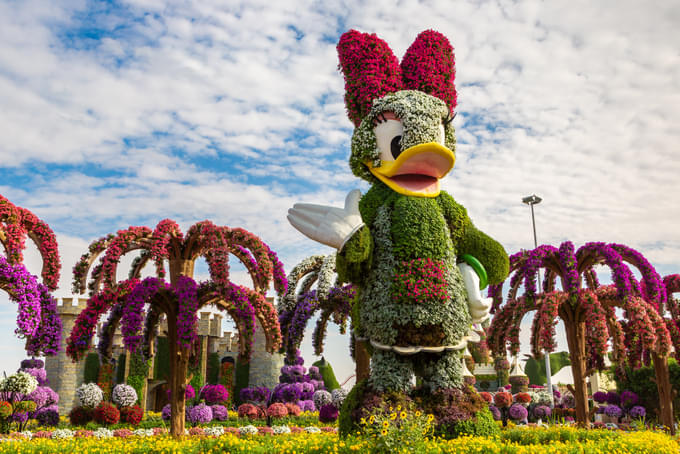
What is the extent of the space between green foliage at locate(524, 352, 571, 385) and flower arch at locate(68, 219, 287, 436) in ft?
83.3

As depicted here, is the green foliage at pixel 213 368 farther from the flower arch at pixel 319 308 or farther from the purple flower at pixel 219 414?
the flower arch at pixel 319 308

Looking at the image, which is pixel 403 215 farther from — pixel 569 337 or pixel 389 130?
pixel 569 337

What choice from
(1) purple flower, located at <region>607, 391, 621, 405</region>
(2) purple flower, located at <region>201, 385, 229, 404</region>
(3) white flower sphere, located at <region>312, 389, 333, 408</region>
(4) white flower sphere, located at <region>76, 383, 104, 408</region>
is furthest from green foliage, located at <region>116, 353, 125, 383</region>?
(1) purple flower, located at <region>607, 391, 621, 405</region>

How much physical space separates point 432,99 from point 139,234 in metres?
4.90

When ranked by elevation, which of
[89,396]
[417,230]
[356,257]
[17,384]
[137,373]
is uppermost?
[417,230]

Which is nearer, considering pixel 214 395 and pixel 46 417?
pixel 46 417

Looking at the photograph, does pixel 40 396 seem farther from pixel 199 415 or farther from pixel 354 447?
pixel 354 447

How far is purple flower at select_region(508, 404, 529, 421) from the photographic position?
45.6 feet

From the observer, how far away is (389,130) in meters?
7.08

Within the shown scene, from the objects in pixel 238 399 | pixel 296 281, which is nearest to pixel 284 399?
pixel 296 281

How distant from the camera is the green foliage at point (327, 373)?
2441 centimetres

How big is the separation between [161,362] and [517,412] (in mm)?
15545

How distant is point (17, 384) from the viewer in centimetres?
1295

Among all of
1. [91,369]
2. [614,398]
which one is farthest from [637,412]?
[91,369]
